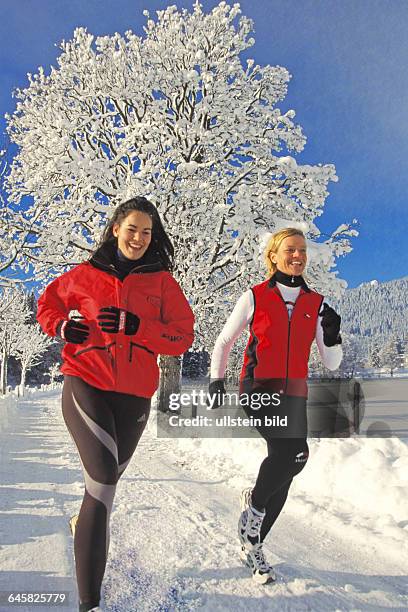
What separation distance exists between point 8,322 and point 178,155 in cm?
2607

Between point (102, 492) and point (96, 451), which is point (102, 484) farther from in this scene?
point (96, 451)

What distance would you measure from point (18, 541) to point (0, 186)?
11.4 metres

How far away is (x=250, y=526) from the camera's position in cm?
302

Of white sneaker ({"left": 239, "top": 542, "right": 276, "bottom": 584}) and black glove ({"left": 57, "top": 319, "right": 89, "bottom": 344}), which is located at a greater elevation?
black glove ({"left": 57, "top": 319, "right": 89, "bottom": 344})

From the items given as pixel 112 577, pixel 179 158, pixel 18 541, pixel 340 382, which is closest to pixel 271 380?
pixel 112 577

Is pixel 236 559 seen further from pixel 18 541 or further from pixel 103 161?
pixel 103 161

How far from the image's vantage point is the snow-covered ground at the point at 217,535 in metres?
2.60

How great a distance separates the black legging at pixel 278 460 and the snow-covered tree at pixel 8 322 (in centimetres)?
2626

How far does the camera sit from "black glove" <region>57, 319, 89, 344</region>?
2496 mm

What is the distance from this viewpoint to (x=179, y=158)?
420 inches

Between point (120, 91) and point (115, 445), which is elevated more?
point (120, 91)

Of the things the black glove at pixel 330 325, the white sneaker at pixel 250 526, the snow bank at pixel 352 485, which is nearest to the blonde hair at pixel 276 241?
the black glove at pixel 330 325

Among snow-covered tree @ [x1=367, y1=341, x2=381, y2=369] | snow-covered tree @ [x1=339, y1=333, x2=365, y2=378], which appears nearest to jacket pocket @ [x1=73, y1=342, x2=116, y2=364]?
snow-covered tree @ [x1=339, y1=333, x2=365, y2=378]

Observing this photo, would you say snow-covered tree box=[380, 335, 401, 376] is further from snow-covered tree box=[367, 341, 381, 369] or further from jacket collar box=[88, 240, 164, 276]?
jacket collar box=[88, 240, 164, 276]
